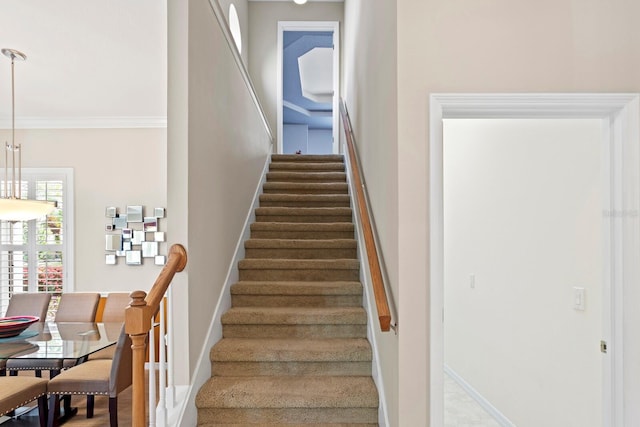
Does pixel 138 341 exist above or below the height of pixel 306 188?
below

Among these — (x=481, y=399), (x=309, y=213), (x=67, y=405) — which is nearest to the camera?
(x=67, y=405)

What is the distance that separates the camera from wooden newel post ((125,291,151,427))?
1737 millimetres

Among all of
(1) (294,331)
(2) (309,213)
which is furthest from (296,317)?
(2) (309,213)

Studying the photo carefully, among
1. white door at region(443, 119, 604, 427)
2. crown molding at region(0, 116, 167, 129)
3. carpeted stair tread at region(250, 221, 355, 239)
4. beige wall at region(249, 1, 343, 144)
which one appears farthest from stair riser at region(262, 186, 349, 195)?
beige wall at region(249, 1, 343, 144)

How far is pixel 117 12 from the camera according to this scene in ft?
9.72

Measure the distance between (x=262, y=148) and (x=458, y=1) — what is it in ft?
10.9

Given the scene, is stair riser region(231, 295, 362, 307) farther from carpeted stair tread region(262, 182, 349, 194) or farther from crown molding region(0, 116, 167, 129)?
crown molding region(0, 116, 167, 129)

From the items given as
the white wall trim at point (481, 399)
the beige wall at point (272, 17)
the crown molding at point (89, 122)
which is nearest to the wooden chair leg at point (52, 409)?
the white wall trim at point (481, 399)

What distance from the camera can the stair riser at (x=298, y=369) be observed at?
2686 millimetres

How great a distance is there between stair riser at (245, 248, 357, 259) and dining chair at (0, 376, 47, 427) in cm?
172

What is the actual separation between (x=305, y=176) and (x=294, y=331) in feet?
8.11

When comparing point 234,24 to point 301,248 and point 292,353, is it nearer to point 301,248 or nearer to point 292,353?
point 301,248

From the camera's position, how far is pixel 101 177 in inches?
206

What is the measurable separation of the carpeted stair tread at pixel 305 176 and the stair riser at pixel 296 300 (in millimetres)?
2111
